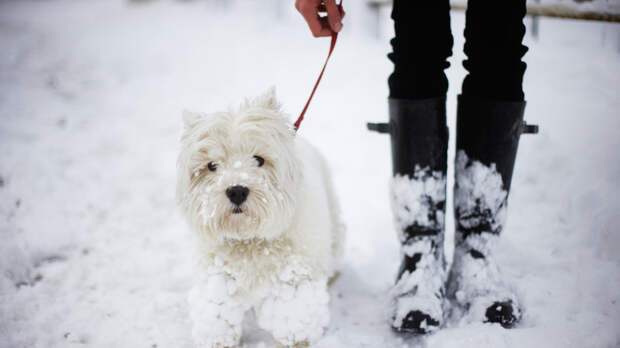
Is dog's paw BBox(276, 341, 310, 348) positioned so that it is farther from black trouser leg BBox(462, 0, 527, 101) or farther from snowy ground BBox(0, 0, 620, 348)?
black trouser leg BBox(462, 0, 527, 101)

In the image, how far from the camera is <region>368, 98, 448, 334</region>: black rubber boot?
69.5 inches

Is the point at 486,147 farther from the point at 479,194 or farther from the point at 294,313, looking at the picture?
the point at 294,313

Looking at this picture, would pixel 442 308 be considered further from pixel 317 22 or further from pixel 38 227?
pixel 38 227

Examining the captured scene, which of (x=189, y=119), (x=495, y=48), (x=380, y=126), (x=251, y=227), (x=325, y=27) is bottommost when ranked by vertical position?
(x=251, y=227)

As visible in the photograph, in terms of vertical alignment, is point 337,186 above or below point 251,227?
below

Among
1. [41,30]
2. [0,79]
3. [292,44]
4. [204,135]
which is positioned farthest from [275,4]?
[204,135]

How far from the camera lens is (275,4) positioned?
28.7 ft

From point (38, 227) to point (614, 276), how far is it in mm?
3630

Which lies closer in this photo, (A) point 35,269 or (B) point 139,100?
(A) point 35,269

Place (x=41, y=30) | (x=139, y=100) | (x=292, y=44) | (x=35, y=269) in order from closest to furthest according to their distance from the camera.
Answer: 1. (x=35, y=269)
2. (x=139, y=100)
3. (x=292, y=44)
4. (x=41, y=30)

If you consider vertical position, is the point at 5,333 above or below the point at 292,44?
below

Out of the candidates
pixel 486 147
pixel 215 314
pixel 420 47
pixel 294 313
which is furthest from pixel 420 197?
pixel 215 314

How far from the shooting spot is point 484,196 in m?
1.81

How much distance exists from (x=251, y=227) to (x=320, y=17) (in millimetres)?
986
